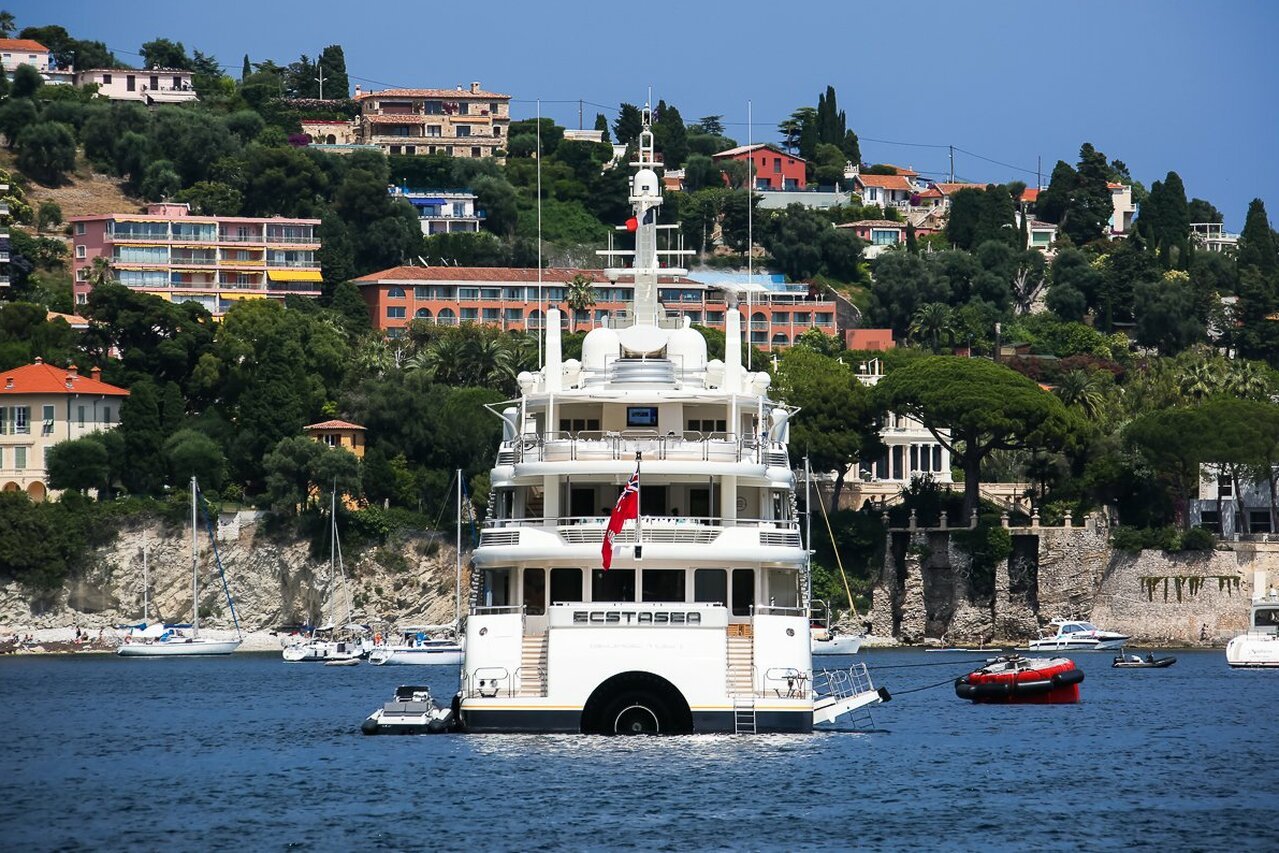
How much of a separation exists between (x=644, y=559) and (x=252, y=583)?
8578 cm

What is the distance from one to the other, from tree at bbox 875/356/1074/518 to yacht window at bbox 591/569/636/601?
76.1 m

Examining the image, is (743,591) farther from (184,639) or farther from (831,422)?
(184,639)

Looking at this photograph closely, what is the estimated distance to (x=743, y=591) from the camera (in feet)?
212

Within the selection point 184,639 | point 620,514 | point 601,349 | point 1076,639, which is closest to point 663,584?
point 620,514

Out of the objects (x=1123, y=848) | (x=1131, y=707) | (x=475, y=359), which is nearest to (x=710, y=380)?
(x=1123, y=848)

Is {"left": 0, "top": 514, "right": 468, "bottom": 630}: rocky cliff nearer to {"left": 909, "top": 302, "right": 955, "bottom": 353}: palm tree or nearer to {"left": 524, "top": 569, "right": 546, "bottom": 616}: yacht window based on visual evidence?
{"left": 909, "top": 302, "right": 955, "bottom": 353}: palm tree

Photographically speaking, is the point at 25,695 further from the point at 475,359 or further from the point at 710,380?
the point at 475,359

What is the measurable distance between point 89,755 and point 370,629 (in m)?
71.5

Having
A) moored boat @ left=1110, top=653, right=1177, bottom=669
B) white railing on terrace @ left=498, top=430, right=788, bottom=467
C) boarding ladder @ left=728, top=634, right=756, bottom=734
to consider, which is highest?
white railing on terrace @ left=498, top=430, right=788, bottom=467

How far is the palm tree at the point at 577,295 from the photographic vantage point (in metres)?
183

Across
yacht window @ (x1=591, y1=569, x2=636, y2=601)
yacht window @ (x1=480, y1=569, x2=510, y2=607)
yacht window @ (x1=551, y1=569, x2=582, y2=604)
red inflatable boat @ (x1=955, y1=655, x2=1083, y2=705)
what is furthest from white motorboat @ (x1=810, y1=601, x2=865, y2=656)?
yacht window @ (x1=591, y1=569, x2=636, y2=601)

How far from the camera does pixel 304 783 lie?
205ft

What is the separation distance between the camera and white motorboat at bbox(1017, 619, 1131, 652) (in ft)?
452

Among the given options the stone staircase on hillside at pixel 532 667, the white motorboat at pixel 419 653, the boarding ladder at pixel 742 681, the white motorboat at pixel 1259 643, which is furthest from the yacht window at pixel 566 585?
the white motorboat at pixel 1259 643
